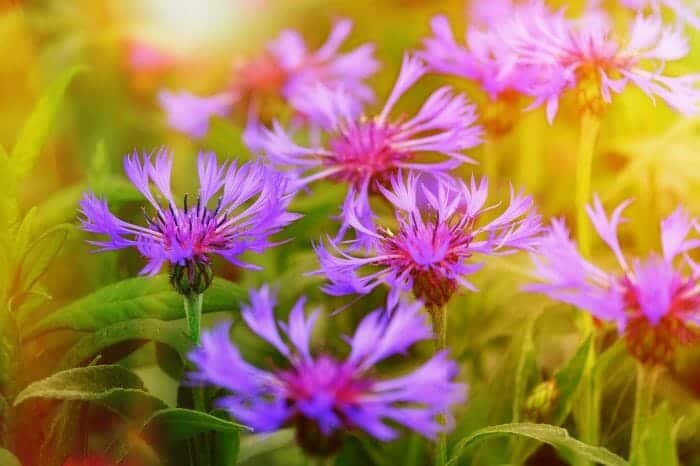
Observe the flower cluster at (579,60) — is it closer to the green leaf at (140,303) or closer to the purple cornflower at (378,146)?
the purple cornflower at (378,146)

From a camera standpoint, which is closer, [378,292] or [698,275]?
[698,275]

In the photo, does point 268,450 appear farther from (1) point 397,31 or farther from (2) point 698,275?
(1) point 397,31

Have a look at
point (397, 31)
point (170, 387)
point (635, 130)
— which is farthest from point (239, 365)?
point (397, 31)

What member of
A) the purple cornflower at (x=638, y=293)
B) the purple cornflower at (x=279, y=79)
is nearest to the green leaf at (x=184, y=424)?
the purple cornflower at (x=638, y=293)

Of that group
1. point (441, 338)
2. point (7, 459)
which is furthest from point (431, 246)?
point (7, 459)

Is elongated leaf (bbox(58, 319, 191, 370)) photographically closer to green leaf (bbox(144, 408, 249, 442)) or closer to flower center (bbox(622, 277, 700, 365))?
green leaf (bbox(144, 408, 249, 442))

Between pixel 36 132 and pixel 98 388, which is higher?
pixel 36 132

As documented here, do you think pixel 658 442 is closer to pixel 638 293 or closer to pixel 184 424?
pixel 638 293

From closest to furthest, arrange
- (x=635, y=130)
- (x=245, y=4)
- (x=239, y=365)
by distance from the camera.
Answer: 1. (x=239, y=365)
2. (x=635, y=130)
3. (x=245, y=4)
